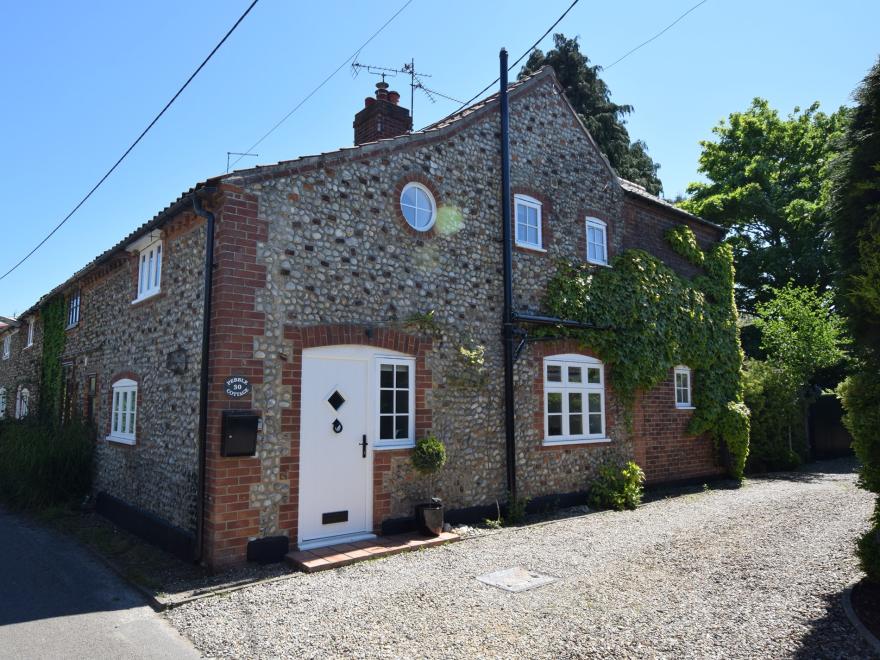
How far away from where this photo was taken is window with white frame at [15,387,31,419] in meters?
17.3

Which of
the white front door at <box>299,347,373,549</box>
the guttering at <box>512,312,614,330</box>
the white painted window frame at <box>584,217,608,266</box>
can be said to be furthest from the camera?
the white painted window frame at <box>584,217,608,266</box>

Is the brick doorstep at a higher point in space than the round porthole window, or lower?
lower

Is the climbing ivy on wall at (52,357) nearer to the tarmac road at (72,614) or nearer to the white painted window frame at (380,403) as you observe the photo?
the tarmac road at (72,614)

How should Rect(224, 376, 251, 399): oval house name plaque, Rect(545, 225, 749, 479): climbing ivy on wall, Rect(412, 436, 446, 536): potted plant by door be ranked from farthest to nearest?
Rect(545, 225, 749, 479): climbing ivy on wall
Rect(412, 436, 446, 536): potted plant by door
Rect(224, 376, 251, 399): oval house name plaque

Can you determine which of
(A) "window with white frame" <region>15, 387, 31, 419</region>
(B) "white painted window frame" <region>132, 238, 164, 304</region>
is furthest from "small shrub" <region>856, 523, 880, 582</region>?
(A) "window with white frame" <region>15, 387, 31, 419</region>

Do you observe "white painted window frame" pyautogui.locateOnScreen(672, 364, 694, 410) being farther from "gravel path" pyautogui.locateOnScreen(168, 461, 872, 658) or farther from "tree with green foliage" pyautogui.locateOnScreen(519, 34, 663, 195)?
"tree with green foliage" pyautogui.locateOnScreen(519, 34, 663, 195)

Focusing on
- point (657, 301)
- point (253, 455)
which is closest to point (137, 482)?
point (253, 455)

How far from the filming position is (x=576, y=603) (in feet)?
19.2

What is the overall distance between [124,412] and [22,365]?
10.8m

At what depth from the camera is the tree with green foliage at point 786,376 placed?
15.9 m

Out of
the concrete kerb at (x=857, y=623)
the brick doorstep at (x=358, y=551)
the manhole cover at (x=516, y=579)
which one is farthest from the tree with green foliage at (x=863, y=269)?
the brick doorstep at (x=358, y=551)

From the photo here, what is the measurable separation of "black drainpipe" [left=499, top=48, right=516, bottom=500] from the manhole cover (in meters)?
3.00

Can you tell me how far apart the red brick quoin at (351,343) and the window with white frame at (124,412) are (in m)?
3.84

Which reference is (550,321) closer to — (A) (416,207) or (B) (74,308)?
(A) (416,207)
